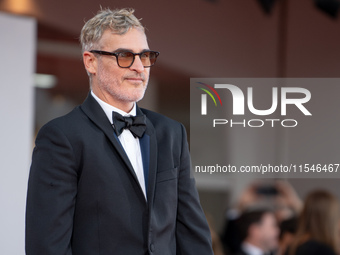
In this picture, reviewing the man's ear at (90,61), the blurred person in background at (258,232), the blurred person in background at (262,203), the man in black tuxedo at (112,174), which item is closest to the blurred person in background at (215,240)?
the blurred person in background at (262,203)

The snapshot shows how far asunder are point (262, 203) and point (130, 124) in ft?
9.88

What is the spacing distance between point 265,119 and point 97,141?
260cm

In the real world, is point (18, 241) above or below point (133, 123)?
below

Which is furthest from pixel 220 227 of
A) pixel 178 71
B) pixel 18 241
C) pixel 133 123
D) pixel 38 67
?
pixel 133 123

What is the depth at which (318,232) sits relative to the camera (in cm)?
441

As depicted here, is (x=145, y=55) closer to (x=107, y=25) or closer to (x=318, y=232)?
(x=107, y=25)

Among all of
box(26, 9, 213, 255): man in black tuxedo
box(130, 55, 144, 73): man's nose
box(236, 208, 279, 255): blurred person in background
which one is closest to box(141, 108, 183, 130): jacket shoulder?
box(26, 9, 213, 255): man in black tuxedo

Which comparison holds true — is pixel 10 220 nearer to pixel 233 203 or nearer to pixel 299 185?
pixel 233 203

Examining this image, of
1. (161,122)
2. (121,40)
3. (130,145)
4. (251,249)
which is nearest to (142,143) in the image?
(130,145)

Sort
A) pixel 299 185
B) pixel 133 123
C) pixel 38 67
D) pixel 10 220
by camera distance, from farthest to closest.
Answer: pixel 299 185, pixel 38 67, pixel 10 220, pixel 133 123

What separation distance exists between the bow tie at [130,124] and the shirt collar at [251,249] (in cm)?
296

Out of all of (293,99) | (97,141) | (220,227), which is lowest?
(220,227)

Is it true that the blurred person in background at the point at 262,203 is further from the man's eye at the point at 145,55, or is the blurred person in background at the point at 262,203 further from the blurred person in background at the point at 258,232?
the man's eye at the point at 145,55

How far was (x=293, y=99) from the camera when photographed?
4176mm
